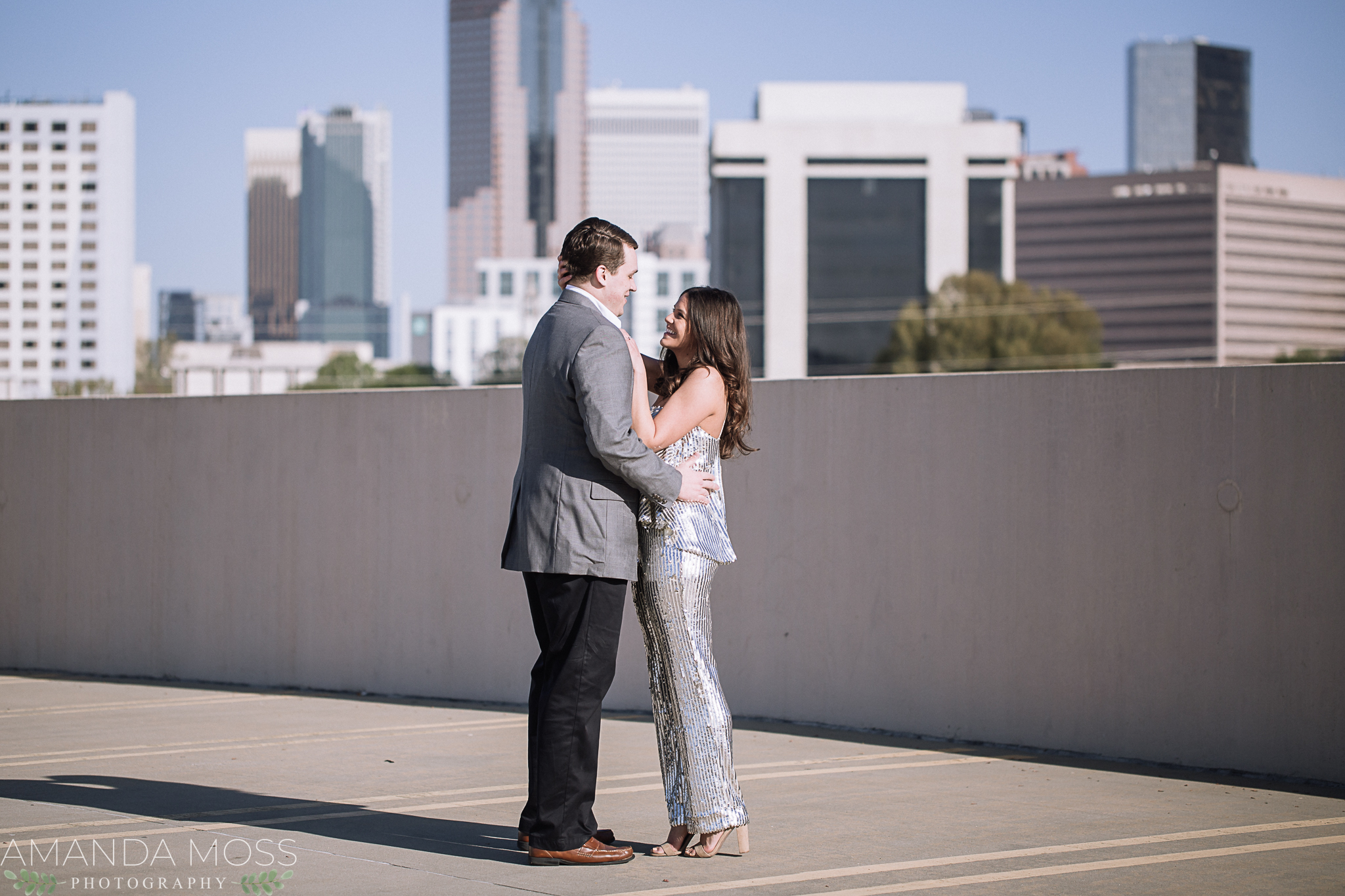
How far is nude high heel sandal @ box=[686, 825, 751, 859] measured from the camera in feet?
13.8

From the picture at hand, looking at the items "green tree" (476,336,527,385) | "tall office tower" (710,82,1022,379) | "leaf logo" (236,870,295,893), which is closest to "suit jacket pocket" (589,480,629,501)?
"leaf logo" (236,870,295,893)

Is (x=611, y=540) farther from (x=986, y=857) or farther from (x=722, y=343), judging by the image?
(x=986, y=857)

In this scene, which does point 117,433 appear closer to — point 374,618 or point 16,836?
point 374,618

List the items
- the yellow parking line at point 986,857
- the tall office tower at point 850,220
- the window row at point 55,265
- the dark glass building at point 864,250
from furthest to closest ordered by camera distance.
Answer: the window row at point 55,265 → the dark glass building at point 864,250 → the tall office tower at point 850,220 → the yellow parking line at point 986,857

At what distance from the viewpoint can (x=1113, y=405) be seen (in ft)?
20.1

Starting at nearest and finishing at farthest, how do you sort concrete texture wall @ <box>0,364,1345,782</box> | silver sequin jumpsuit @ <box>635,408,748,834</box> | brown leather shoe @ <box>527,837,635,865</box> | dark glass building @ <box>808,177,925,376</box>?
brown leather shoe @ <box>527,837,635,865</box>, silver sequin jumpsuit @ <box>635,408,748,834</box>, concrete texture wall @ <box>0,364,1345,782</box>, dark glass building @ <box>808,177,925,376</box>

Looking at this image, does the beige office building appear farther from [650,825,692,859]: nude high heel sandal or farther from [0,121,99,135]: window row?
[650,825,692,859]: nude high heel sandal

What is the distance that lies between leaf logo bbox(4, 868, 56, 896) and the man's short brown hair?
228cm

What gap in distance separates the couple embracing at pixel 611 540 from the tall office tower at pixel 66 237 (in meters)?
187

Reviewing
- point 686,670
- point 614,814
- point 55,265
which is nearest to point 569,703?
point 686,670

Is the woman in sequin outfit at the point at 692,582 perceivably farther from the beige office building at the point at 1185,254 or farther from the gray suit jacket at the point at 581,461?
the beige office building at the point at 1185,254

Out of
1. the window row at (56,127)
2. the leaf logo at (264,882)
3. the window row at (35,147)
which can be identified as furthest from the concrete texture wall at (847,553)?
the window row at (35,147)

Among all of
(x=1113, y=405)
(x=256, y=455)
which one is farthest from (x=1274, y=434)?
(x=256, y=455)

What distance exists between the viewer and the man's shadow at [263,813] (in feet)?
14.4
